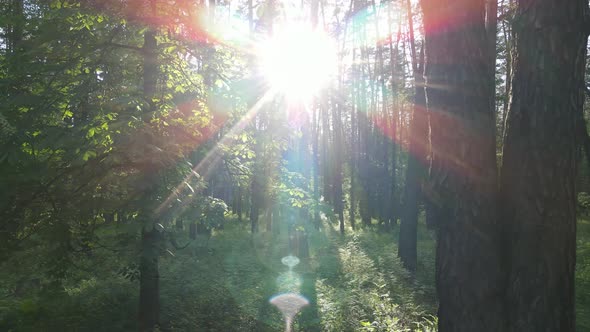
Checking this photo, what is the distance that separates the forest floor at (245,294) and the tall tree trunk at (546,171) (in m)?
3.93

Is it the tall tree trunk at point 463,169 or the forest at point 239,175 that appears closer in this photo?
the forest at point 239,175

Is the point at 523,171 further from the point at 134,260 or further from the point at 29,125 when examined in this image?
the point at 29,125

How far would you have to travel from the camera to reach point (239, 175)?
8.58 metres

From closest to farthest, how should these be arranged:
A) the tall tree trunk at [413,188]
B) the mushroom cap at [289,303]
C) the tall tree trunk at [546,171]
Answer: the tall tree trunk at [546,171] → the mushroom cap at [289,303] → the tall tree trunk at [413,188]

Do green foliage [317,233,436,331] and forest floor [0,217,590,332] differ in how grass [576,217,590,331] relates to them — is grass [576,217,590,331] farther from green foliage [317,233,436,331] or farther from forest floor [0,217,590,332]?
green foliage [317,233,436,331]

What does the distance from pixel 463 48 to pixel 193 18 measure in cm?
547

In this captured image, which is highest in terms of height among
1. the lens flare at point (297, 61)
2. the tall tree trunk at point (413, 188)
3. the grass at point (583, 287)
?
the lens flare at point (297, 61)

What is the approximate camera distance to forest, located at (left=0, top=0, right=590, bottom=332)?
2.95 metres

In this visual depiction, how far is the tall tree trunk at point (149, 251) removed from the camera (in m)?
5.45

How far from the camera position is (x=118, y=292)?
9.01 metres

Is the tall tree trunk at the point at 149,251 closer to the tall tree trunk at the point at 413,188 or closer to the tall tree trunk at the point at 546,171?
the tall tree trunk at the point at 546,171

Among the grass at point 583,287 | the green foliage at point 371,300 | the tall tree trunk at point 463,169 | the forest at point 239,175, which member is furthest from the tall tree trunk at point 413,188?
the tall tree trunk at point 463,169

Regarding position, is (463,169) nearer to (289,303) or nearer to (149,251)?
(149,251)

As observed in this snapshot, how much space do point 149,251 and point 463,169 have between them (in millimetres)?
4611
